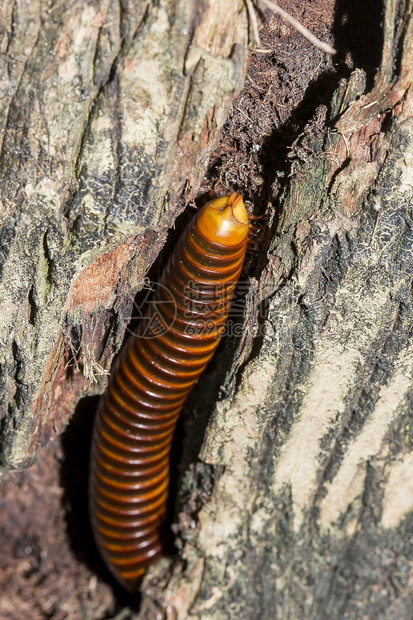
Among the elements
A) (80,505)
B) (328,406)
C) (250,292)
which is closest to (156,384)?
(250,292)

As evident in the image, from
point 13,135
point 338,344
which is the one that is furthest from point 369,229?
point 13,135

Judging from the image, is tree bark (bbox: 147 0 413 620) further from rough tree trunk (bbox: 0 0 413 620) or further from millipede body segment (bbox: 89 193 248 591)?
millipede body segment (bbox: 89 193 248 591)

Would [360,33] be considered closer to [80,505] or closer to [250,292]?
[250,292]

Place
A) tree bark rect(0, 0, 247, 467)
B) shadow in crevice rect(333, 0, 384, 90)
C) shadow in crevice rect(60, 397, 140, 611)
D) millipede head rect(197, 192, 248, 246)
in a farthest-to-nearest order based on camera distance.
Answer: shadow in crevice rect(60, 397, 140, 611) < millipede head rect(197, 192, 248, 246) < shadow in crevice rect(333, 0, 384, 90) < tree bark rect(0, 0, 247, 467)

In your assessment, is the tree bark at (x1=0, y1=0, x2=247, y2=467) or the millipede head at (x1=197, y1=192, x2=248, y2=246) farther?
the millipede head at (x1=197, y1=192, x2=248, y2=246)

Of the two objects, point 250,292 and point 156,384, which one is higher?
point 250,292

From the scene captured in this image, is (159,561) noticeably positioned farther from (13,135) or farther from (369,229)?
(13,135)

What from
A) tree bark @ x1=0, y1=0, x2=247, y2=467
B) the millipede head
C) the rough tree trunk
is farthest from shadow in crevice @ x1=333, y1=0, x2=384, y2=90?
the millipede head
